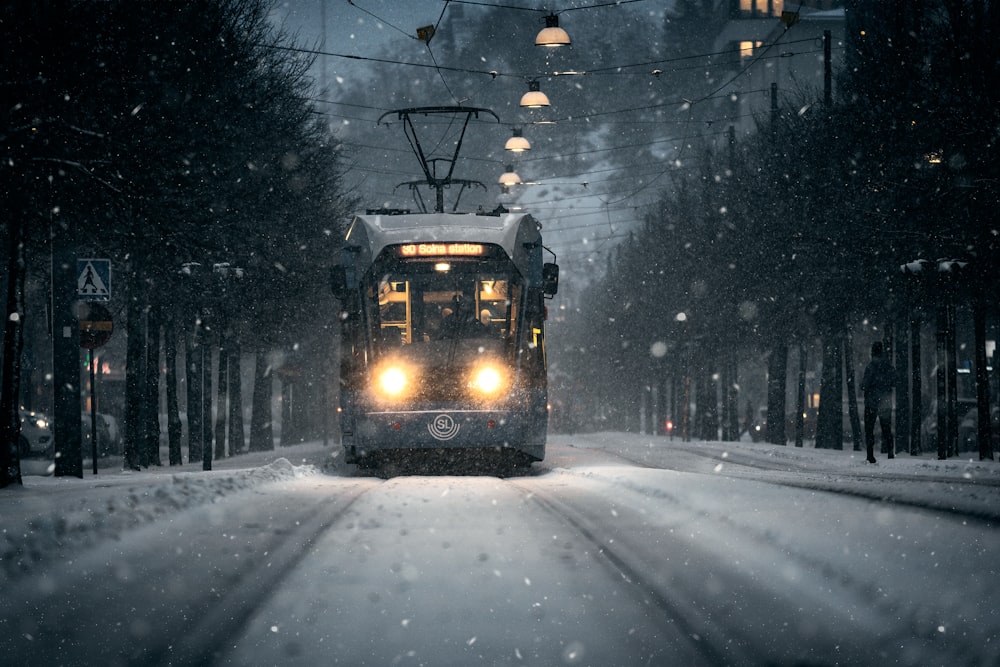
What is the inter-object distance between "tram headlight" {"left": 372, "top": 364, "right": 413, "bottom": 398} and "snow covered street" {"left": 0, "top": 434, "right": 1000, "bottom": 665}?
20.7 ft

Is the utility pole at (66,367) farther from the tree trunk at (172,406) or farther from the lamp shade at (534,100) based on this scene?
the lamp shade at (534,100)

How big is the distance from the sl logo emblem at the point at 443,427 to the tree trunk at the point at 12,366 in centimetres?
567

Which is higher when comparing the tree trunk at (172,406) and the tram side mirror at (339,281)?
the tram side mirror at (339,281)

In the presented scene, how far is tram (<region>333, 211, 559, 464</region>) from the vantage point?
18.6m

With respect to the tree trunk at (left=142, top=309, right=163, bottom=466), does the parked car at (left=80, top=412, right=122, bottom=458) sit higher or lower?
lower

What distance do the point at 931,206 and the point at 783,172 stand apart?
1038 cm

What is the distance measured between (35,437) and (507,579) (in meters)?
23.5

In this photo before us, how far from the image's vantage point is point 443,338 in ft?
62.0

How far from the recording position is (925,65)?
24.7 m

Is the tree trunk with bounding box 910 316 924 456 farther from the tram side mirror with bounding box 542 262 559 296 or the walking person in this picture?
the tram side mirror with bounding box 542 262 559 296

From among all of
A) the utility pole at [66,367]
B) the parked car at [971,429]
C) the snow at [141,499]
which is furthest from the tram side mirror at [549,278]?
the parked car at [971,429]

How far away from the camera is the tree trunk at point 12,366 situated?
15164mm

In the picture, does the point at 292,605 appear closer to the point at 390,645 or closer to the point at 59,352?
the point at 390,645

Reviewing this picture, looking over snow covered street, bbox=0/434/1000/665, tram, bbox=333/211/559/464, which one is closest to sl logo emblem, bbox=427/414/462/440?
tram, bbox=333/211/559/464
